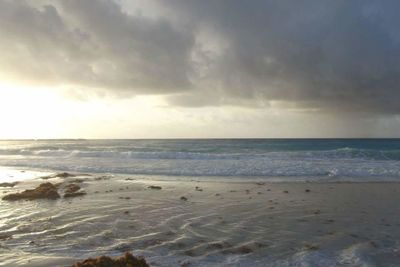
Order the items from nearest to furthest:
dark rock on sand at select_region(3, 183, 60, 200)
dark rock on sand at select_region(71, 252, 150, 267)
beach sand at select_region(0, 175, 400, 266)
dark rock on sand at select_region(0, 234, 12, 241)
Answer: dark rock on sand at select_region(71, 252, 150, 267) < beach sand at select_region(0, 175, 400, 266) < dark rock on sand at select_region(0, 234, 12, 241) < dark rock on sand at select_region(3, 183, 60, 200)

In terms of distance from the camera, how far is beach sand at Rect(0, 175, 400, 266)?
23.3 ft

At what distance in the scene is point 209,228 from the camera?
9.41 m

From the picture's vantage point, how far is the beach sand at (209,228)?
710 centimetres

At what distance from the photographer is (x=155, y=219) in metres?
10.6

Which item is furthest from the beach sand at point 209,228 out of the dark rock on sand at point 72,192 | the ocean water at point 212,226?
the dark rock on sand at point 72,192

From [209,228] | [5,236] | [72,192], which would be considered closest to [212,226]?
[209,228]

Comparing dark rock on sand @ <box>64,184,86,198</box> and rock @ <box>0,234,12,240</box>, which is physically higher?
dark rock on sand @ <box>64,184,86,198</box>

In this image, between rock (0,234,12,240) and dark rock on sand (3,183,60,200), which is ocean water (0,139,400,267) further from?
dark rock on sand (3,183,60,200)

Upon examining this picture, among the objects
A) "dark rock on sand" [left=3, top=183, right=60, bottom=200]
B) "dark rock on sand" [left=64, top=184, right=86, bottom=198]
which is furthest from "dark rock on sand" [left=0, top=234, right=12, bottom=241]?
"dark rock on sand" [left=64, top=184, right=86, bottom=198]

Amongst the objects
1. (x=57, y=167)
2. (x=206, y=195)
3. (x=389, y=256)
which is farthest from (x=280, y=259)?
(x=57, y=167)

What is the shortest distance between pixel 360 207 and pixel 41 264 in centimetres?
1012

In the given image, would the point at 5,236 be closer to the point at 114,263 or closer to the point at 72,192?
the point at 114,263

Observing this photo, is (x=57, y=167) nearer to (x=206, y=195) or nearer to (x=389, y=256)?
(x=206, y=195)

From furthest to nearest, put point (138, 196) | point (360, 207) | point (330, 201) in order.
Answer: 1. point (138, 196)
2. point (330, 201)
3. point (360, 207)
